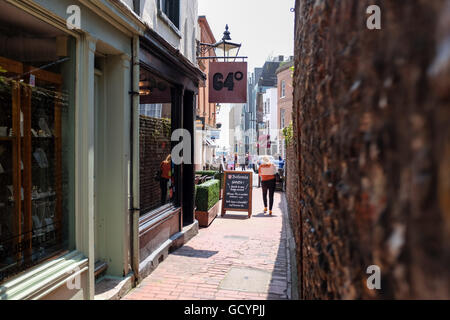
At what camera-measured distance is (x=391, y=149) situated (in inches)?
40.6

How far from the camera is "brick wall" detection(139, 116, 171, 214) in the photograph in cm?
566

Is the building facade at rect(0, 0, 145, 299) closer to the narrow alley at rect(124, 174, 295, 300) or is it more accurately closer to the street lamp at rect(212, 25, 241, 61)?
the narrow alley at rect(124, 174, 295, 300)

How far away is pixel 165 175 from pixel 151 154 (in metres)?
0.80

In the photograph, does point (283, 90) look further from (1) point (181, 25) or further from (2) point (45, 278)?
(2) point (45, 278)

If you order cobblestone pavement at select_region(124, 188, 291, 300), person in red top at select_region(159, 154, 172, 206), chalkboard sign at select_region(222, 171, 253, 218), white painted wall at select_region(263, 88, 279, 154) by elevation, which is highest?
white painted wall at select_region(263, 88, 279, 154)

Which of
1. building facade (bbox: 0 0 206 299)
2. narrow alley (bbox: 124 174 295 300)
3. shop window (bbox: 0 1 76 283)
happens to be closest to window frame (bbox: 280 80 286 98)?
narrow alley (bbox: 124 174 295 300)

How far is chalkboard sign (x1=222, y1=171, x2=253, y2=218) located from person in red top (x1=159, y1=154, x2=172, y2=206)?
361 cm

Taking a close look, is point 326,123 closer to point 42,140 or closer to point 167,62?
point 42,140

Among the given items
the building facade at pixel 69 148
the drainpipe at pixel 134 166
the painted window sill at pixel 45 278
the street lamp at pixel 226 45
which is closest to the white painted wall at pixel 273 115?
the street lamp at pixel 226 45

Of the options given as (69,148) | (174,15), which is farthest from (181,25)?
(69,148)

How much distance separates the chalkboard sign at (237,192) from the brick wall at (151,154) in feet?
12.5

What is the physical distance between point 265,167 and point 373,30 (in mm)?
9126

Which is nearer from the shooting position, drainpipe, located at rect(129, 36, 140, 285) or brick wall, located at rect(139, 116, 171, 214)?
drainpipe, located at rect(129, 36, 140, 285)
